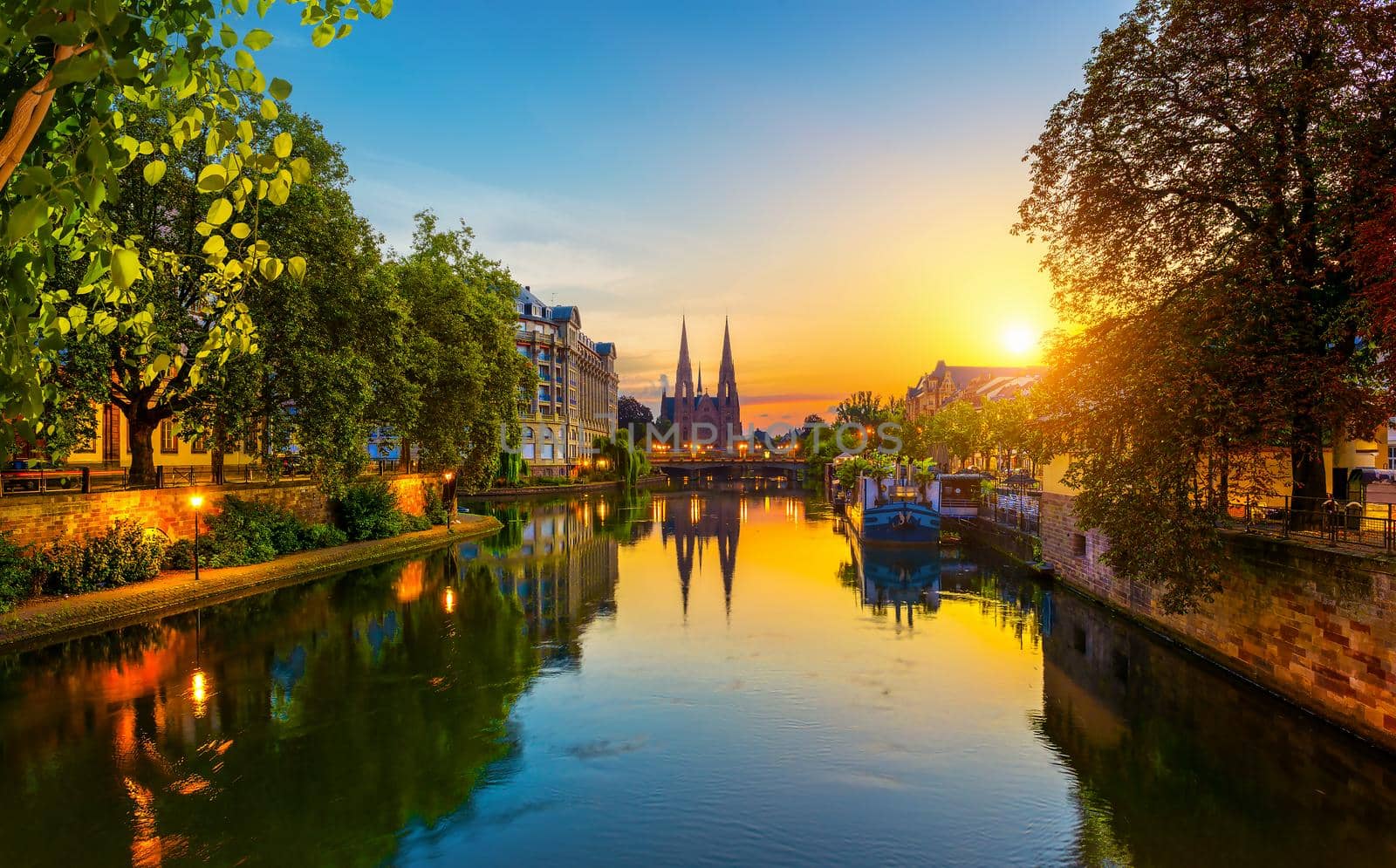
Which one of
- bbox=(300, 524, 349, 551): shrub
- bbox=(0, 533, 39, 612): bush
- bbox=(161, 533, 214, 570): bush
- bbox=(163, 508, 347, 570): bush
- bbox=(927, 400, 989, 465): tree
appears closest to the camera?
bbox=(0, 533, 39, 612): bush

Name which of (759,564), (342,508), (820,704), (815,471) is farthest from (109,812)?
(815,471)

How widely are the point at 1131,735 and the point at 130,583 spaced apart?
26642mm

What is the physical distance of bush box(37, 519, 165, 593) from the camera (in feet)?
71.7

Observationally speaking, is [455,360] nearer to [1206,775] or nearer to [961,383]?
[1206,775]

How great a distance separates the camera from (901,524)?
44438 mm

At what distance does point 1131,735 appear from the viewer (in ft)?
50.4

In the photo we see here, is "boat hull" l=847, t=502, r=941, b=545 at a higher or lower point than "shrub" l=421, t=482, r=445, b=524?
lower

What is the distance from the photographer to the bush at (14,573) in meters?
20.0

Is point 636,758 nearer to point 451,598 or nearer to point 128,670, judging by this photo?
point 128,670

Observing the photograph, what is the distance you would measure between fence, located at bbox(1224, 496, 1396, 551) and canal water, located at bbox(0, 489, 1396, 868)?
3.43 m

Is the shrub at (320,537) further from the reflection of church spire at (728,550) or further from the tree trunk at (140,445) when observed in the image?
the reflection of church spire at (728,550)

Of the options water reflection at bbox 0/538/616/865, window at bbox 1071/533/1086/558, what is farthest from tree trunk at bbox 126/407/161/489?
window at bbox 1071/533/1086/558

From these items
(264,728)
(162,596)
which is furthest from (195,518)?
(264,728)

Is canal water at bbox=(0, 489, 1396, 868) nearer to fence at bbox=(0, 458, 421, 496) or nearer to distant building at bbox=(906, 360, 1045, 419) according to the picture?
fence at bbox=(0, 458, 421, 496)
